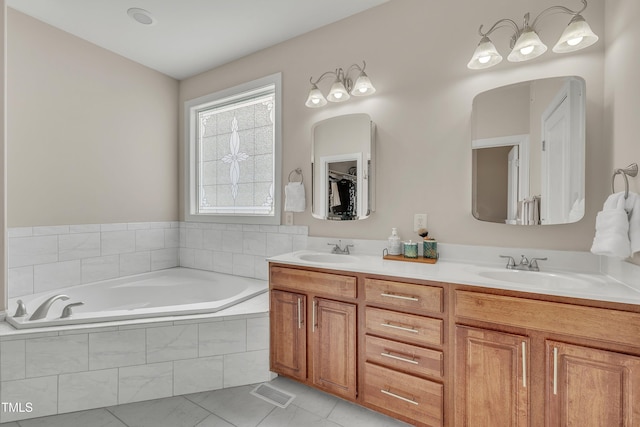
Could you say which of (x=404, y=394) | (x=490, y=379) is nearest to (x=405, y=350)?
(x=404, y=394)

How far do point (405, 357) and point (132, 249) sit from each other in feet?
8.85

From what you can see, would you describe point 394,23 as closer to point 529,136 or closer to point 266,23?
point 266,23

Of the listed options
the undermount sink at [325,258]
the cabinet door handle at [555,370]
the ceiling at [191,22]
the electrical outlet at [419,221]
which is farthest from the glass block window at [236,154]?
the cabinet door handle at [555,370]

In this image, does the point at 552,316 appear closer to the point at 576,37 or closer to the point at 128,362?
the point at 576,37

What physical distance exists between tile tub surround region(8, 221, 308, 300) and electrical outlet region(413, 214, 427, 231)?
905 mm

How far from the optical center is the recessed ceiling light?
87.4 inches

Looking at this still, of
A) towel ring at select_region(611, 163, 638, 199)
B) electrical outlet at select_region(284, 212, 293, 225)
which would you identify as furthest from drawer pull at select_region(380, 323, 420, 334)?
electrical outlet at select_region(284, 212, 293, 225)

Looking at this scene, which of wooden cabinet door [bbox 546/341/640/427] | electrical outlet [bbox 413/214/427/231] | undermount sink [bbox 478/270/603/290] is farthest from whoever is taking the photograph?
electrical outlet [bbox 413/214/427/231]

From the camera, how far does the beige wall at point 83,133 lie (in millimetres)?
2248

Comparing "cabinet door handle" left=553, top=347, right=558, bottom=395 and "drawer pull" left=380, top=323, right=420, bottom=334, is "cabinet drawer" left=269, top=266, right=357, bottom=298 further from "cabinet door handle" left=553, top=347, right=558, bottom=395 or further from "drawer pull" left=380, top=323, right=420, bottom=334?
"cabinet door handle" left=553, top=347, right=558, bottom=395

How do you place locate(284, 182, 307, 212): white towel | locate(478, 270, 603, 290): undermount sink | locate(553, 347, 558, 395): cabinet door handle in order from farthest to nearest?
locate(284, 182, 307, 212): white towel < locate(478, 270, 603, 290): undermount sink < locate(553, 347, 558, 395): cabinet door handle

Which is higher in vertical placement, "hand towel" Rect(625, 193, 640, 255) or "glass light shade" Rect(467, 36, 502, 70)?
"glass light shade" Rect(467, 36, 502, 70)

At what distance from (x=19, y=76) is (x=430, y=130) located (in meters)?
3.02

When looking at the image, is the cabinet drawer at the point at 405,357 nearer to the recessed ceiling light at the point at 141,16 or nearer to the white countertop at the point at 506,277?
the white countertop at the point at 506,277
